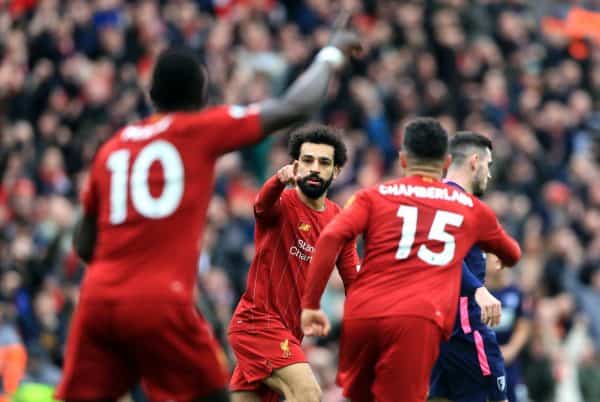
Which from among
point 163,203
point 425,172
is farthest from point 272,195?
point 163,203

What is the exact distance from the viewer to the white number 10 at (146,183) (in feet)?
23.2

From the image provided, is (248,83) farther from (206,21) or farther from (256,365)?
A: (256,365)

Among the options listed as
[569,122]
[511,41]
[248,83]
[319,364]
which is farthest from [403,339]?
[511,41]

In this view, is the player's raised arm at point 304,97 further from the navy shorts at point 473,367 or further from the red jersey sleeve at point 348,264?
the navy shorts at point 473,367

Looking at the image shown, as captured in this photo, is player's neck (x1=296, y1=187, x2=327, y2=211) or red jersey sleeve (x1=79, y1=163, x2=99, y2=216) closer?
red jersey sleeve (x1=79, y1=163, x2=99, y2=216)

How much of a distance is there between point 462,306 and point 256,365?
1.63 m

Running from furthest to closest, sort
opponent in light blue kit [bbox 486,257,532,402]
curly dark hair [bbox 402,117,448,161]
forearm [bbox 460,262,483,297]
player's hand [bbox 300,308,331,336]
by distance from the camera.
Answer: opponent in light blue kit [bbox 486,257,532,402] < forearm [bbox 460,262,483,297] < curly dark hair [bbox 402,117,448,161] < player's hand [bbox 300,308,331,336]

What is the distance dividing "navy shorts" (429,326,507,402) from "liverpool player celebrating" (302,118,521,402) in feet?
5.35

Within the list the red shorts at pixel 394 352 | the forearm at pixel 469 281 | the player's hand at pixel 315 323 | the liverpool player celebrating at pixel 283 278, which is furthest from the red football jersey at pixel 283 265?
the player's hand at pixel 315 323

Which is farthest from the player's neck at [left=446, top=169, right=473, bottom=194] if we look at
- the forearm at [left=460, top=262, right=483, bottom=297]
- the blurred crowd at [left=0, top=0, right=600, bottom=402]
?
the blurred crowd at [left=0, top=0, right=600, bottom=402]

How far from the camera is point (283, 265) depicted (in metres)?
9.97

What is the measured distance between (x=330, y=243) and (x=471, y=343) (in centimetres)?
244

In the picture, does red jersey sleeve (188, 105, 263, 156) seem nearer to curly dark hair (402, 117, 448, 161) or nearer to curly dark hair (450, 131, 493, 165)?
curly dark hair (402, 117, 448, 161)

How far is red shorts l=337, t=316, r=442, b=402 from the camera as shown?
334 inches
